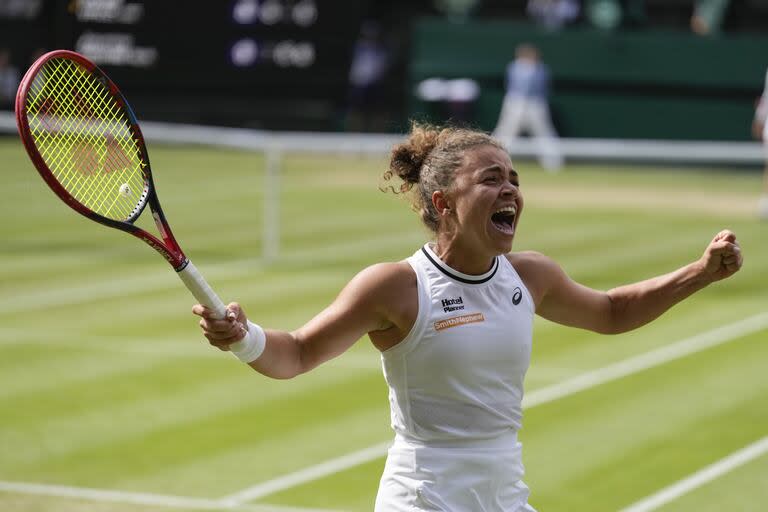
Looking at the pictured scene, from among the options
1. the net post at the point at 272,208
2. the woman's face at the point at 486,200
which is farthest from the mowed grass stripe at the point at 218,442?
the net post at the point at 272,208

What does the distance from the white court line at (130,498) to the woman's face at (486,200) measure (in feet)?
9.77

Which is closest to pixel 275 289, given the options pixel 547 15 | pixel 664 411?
pixel 664 411

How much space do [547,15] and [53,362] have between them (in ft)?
65.7

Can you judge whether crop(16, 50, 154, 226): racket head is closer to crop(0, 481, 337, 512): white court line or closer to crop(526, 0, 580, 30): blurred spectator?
crop(0, 481, 337, 512): white court line

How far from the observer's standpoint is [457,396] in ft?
15.2

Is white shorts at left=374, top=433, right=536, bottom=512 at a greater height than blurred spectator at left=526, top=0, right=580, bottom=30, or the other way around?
blurred spectator at left=526, top=0, right=580, bottom=30

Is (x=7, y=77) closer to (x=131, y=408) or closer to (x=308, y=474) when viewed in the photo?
(x=131, y=408)

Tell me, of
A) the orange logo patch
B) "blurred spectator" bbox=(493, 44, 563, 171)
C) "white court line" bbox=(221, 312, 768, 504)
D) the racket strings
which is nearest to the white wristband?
the orange logo patch

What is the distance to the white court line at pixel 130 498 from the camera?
730 centimetres

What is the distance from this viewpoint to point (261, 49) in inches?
631

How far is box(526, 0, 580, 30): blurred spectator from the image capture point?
91.4ft

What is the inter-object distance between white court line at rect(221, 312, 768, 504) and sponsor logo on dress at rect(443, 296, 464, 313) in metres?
3.08

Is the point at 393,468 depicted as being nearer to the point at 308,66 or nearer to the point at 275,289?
the point at 275,289

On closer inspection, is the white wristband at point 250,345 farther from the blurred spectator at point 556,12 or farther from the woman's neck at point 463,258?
the blurred spectator at point 556,12
